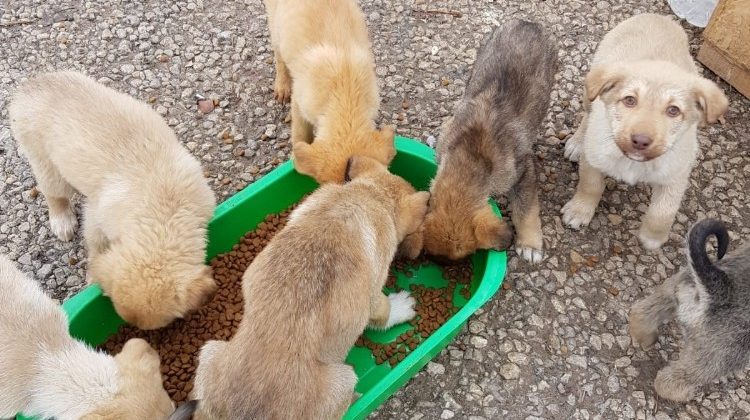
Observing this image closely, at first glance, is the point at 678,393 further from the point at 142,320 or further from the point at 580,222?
the point at 142,320

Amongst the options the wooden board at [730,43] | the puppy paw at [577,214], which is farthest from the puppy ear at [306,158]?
the wooden board at [730,43]

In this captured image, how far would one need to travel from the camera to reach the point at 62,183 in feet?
16.0

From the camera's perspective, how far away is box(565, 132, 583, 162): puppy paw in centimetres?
559

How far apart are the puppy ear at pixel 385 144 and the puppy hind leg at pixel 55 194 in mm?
2356

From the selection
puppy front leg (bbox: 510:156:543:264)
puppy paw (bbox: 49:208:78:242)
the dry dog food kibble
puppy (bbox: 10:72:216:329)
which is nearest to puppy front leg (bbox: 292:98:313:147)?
the dry dog food kibble

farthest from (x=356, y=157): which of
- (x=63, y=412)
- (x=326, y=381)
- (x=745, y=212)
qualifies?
(x=745, y=212)

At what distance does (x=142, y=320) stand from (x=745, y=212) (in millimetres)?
4811

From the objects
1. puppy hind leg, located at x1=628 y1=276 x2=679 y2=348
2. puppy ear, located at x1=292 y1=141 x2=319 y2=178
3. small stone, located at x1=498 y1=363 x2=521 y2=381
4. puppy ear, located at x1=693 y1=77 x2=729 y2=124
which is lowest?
small stone, located at x1=498 y1=363 x2=521 y2=381

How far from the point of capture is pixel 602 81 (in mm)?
4250

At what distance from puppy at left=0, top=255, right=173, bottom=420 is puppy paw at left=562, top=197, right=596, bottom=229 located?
10.9 ft

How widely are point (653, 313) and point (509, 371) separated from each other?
1.05 m

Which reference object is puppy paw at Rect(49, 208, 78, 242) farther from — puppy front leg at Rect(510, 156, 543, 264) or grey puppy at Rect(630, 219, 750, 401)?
grey puppy at Rect(630, 219, 750, 401)

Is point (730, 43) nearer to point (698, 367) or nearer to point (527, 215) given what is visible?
point (527, 215)

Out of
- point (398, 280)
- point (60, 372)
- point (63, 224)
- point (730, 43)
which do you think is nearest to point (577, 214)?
point (398, 280)
